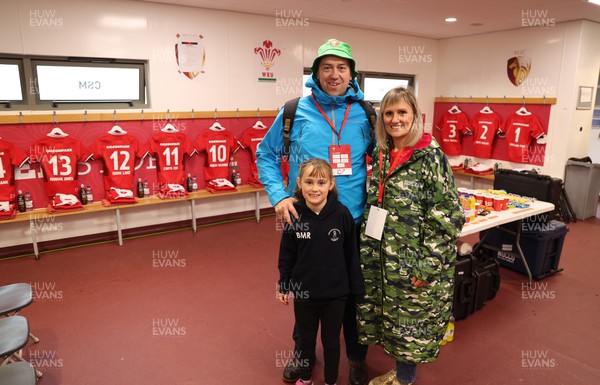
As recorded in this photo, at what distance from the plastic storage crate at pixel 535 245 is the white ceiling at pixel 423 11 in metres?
2.54

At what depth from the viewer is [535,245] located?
3.78 metres

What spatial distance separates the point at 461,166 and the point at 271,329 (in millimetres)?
5300

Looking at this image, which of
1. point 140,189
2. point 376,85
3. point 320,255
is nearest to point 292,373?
point 320,255

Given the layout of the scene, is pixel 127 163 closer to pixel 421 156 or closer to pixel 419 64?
pixel 421 156

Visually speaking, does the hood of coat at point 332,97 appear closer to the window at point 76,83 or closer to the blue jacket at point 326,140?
the blue jacket at point 326,140

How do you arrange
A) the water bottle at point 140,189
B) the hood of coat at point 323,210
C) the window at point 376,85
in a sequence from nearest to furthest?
the hood of coat at point 323,210 → the water bottle at point 140,189 → the window at point 376,85

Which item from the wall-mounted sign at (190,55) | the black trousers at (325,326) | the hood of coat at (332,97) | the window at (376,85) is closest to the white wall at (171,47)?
the wall-mounted sign at (190,55)

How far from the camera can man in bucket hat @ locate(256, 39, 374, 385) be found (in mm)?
2020

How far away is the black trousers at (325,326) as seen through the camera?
2072 mm

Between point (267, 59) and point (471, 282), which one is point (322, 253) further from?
point (267, 59)

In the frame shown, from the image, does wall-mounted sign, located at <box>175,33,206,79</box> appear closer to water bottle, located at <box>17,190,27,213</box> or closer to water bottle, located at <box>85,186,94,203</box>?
water bottle, located at <box>85,186,94,203</box>

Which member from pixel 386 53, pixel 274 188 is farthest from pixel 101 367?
pixel 386 53

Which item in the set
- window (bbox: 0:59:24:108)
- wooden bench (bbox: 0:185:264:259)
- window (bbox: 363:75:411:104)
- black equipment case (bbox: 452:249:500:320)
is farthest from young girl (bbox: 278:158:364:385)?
window (bbox: 363:75:411:104)

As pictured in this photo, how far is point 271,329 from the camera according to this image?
9.81ft
